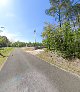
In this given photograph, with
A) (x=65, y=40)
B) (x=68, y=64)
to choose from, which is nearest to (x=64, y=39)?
(x=65, y=40)

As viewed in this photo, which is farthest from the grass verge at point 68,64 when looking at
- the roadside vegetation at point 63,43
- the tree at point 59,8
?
the tree at point 59,8

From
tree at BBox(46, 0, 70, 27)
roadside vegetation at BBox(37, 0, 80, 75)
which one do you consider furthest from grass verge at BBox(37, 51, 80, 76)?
tree at BBox(46, 0, 70, 27)

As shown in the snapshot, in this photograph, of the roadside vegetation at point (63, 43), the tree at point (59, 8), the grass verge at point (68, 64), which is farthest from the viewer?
the tree at point (59, 8)

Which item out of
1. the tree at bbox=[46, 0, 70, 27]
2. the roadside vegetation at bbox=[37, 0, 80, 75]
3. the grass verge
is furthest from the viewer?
the tree at bbox=[46, 0, 70, 27]

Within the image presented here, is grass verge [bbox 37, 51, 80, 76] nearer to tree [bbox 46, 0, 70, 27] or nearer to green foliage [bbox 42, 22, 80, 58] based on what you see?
green foliage [bbox 42, 22, 80, 58]

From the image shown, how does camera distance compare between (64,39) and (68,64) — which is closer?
(68,64)

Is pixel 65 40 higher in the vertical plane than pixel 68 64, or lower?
higher

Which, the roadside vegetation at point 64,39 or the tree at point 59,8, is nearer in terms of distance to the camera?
the roadside vegetation at point 64,39

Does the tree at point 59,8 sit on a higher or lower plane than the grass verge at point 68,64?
higher

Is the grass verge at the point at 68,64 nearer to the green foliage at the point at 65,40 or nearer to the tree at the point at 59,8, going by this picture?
the green foliage at the point at 65,40

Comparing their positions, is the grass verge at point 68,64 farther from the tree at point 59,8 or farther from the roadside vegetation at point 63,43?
the tree at point 59,8

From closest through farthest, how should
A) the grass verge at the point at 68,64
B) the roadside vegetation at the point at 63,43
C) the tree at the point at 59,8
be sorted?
the grass verge at the point at 68,64, the roadside vegetation at the point at 63,43, the tree at the point at 59,8

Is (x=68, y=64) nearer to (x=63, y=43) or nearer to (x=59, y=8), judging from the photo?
(x=63, y=43)

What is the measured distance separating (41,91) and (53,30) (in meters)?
24.5
